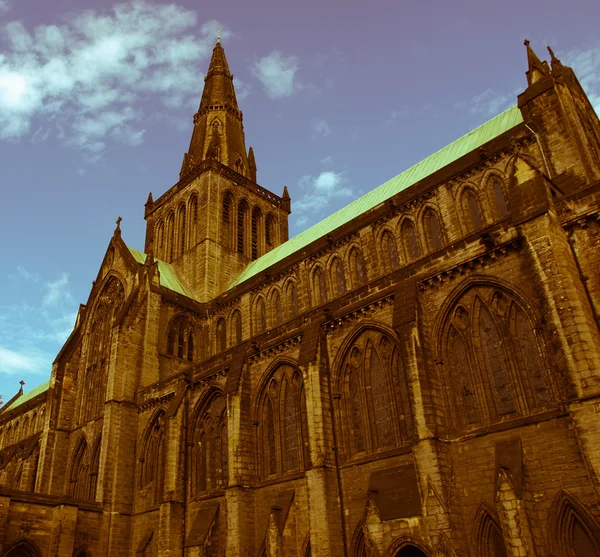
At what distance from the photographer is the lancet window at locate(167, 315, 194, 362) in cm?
3412

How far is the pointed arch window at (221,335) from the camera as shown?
34250 millimetres

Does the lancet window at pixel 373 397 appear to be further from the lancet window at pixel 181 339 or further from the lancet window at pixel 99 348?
the lancet window at pixel 99 348

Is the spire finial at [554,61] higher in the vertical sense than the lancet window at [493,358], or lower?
higher

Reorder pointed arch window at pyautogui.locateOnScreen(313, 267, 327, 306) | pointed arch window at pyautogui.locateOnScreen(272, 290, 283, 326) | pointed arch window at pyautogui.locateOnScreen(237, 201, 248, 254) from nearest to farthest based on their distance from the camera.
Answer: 1. pointed arch window at pyautogui.locateOnScreen(313, 267, 327, 306)
2. pointed arch window at pyautogui.locateOnScreen(272, 290, 283, 326)
3. pointed arch window at pyautogui.locateOnScreen(237, 201, 248, 254)

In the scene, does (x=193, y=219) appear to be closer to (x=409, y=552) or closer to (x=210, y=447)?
(x=210, y=447)

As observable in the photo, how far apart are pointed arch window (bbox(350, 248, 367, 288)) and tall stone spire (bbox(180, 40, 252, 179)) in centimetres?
1885

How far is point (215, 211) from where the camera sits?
1618 inches

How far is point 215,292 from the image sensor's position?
38.2 m

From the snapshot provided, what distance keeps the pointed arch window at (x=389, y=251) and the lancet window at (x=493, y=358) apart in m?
7.26

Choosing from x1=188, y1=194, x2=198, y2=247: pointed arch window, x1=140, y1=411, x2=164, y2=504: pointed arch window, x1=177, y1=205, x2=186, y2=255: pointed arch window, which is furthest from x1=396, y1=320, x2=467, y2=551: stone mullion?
x1=177, y1=205, x2=186, y2=255: pointed arch window

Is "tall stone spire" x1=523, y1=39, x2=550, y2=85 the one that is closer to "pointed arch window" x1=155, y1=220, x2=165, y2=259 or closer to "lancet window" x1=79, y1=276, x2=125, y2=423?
"lancet window" x1=79, y1=276, x2=125, y2=423

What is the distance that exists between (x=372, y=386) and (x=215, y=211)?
23.2 meters

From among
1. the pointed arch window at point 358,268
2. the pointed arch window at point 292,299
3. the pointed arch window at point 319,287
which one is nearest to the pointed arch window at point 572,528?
the pointed arch window at point 358,268

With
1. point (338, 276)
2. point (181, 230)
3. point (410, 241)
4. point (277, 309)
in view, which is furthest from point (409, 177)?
point (181, 230)
